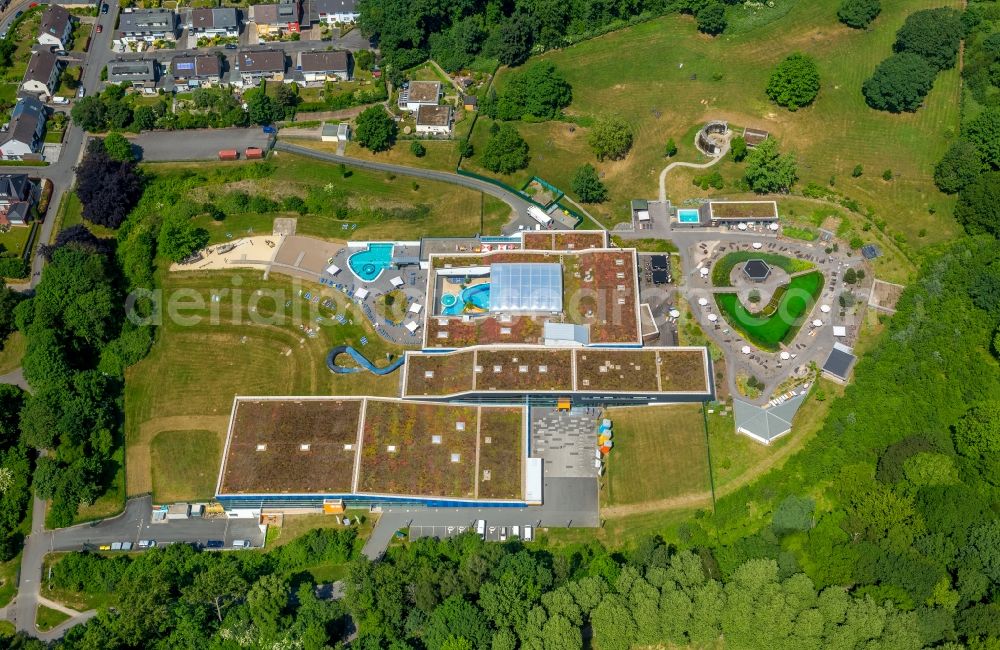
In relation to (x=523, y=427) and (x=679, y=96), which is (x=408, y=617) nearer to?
(x=523, y=427)

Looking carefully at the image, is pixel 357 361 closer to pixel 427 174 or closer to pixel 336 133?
pixel 427 174

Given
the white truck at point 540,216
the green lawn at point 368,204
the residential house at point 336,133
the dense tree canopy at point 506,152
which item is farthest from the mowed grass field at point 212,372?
the dense tree canopy at point 506,152

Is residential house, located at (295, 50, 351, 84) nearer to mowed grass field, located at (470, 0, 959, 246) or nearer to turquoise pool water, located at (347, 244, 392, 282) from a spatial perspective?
mowed grass field, located at (470, 0, 959, 246)

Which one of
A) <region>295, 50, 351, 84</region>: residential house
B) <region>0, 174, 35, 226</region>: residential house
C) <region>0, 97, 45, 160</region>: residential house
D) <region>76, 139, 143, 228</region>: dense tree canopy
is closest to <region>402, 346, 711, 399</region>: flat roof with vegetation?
<region>76, 139, 143, 228</region>: dense tree canopy

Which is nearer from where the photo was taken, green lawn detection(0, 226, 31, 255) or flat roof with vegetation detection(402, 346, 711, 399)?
flat roof with vegetation detection(402, 346, 711, 399)

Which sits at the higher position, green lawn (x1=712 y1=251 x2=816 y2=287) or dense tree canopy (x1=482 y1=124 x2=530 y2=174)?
dense tree canopy (x1=482 y1=124 x2=530 y2=174)

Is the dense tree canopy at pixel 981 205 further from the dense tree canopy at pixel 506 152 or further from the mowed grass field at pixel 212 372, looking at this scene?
the mowed grass field at pixel 212 372

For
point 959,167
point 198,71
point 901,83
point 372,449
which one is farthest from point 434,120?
point 959,167

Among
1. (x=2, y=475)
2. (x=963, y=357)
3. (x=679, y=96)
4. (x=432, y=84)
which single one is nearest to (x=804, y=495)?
(x=963, y=357)
